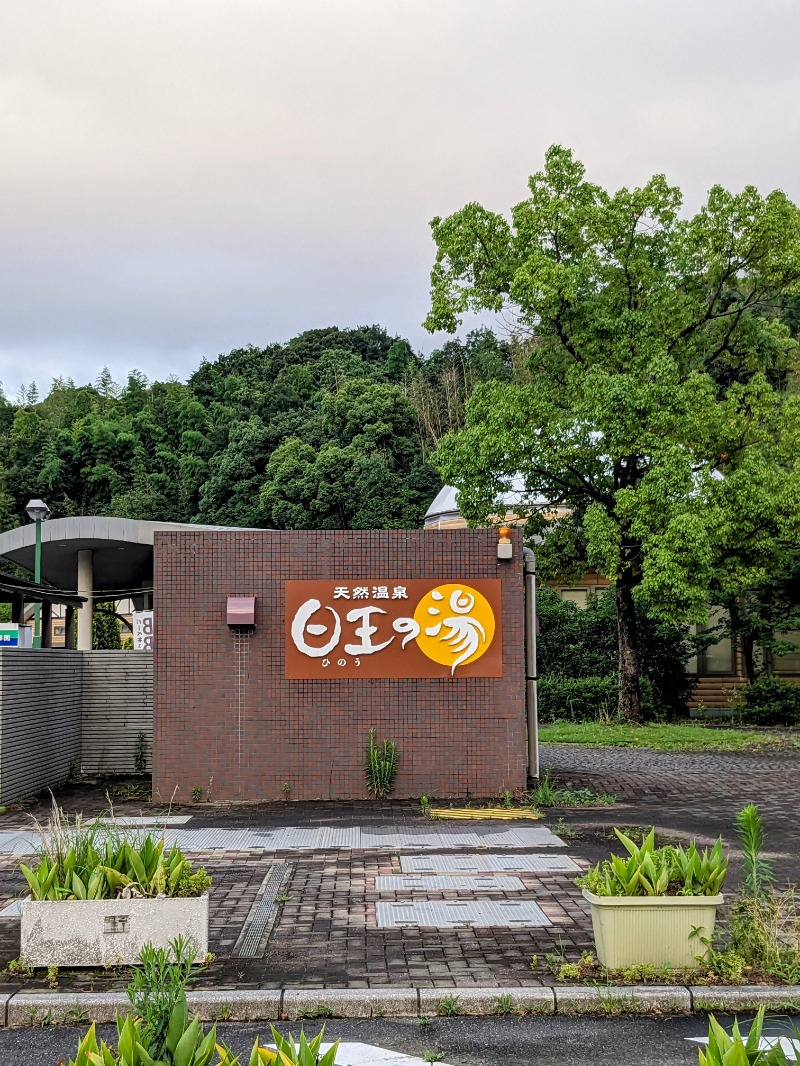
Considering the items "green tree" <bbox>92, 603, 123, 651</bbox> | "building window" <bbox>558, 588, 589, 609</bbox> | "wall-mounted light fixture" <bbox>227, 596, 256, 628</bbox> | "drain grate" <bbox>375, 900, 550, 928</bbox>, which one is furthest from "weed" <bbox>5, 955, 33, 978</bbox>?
"green tree" <bbox>92, 603, 123, 651</bbox>

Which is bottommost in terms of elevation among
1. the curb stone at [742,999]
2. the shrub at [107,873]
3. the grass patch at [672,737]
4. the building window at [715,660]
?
the grass patch at [672,737]

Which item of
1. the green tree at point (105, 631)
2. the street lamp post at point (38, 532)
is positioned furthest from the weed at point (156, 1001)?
the green tree at point (105, 631)

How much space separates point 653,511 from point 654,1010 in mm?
16605

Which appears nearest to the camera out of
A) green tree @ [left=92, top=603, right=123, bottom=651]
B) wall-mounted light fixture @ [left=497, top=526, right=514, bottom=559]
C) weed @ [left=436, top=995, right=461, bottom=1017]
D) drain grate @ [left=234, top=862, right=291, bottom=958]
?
weed @ [left=436, top=995, right=461, bottom=1017]

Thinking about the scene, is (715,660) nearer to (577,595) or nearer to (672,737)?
(577,595)

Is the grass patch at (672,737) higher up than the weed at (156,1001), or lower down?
lower down

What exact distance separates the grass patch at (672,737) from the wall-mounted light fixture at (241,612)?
10782 millimetres

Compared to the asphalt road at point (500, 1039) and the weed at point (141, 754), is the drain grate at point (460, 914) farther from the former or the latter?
the weed at point (141, 754)

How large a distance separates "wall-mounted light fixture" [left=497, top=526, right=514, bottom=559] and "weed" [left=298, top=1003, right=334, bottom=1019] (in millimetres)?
8327

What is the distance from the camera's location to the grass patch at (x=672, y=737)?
2139 cm

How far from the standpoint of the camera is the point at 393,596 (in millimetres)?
13914

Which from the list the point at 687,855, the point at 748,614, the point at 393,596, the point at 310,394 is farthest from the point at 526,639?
the point at 310,394

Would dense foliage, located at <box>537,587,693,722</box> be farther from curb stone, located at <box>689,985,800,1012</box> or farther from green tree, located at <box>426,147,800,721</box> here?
curb stone, located at <box>689,985,800,1012</box>

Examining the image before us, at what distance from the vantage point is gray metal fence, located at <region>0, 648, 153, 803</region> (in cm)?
1373
